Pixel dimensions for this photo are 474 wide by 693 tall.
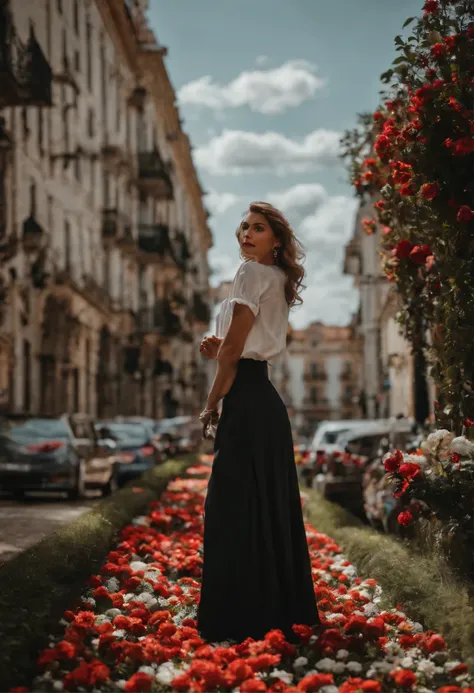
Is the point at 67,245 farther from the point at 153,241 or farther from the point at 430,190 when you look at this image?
the point at 430,190

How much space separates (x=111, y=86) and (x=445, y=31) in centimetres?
3545

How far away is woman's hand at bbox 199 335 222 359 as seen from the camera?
5646 mm

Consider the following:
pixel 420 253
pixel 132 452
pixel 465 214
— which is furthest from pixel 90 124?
pixel 465 214

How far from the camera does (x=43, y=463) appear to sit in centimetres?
1678

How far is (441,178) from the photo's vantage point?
21.5 ft

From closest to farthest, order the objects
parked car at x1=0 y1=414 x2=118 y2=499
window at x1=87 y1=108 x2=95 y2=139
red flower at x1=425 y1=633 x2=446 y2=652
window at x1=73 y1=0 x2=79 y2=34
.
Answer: red flower at x1=425 y1=633 x2=446 y2=652, parked car at x1=0 y1=414 x2=118 y2=499, window at x1=73 y1=0 x2=79 y2=34, window at x1=87 y1=108 x2=95 y2=139

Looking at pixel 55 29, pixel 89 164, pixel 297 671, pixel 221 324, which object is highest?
pixel 55 29

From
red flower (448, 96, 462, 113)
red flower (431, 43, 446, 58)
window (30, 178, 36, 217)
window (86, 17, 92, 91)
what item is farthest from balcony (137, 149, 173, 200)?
red flower (448, 96, 462, 113)

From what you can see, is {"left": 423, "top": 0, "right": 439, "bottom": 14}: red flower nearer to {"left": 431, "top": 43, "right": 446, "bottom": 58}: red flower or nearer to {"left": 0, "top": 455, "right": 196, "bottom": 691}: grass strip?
{"left": 431, "top": 43, "right": 446, "bottom": 58}: red flower

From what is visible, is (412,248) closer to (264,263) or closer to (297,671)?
(264,263)

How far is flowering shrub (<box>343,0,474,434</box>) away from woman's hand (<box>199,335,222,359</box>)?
1.63 metres

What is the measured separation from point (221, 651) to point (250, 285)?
5.76ft

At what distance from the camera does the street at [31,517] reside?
31.3 ft

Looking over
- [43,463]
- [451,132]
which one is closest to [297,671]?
[451,132]
